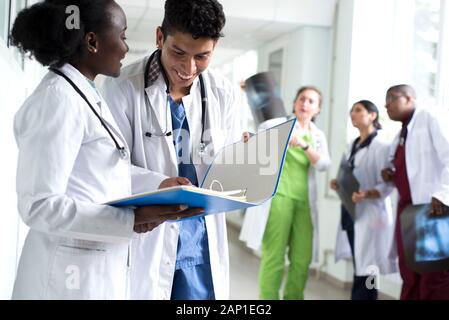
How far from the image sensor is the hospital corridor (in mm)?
707

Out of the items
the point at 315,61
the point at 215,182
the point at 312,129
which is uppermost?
the point at 315,61

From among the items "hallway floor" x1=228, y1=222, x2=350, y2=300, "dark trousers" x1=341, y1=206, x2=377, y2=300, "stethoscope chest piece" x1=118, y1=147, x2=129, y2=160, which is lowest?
"hallway floor" x1=228, y1=222, x2=350, y2=300

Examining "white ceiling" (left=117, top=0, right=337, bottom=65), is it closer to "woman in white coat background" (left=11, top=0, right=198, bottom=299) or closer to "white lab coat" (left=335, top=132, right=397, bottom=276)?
"woman in white coat background" (left=11, top=0, right=198, bottom=299)

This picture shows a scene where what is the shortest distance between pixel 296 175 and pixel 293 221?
217 millimetres

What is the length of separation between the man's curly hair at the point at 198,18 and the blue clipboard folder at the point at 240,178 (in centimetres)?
21

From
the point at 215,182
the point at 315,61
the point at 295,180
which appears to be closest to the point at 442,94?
the point at 215,182

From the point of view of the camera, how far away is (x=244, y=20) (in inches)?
50.8

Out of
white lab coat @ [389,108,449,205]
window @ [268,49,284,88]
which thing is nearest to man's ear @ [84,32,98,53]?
white lab coat @ [389,108,449,205]

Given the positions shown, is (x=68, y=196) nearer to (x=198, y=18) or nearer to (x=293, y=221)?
(x=198, y=18)

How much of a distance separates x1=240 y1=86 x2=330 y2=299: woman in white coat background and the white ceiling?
91 cm

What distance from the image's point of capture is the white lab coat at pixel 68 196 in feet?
2.17
